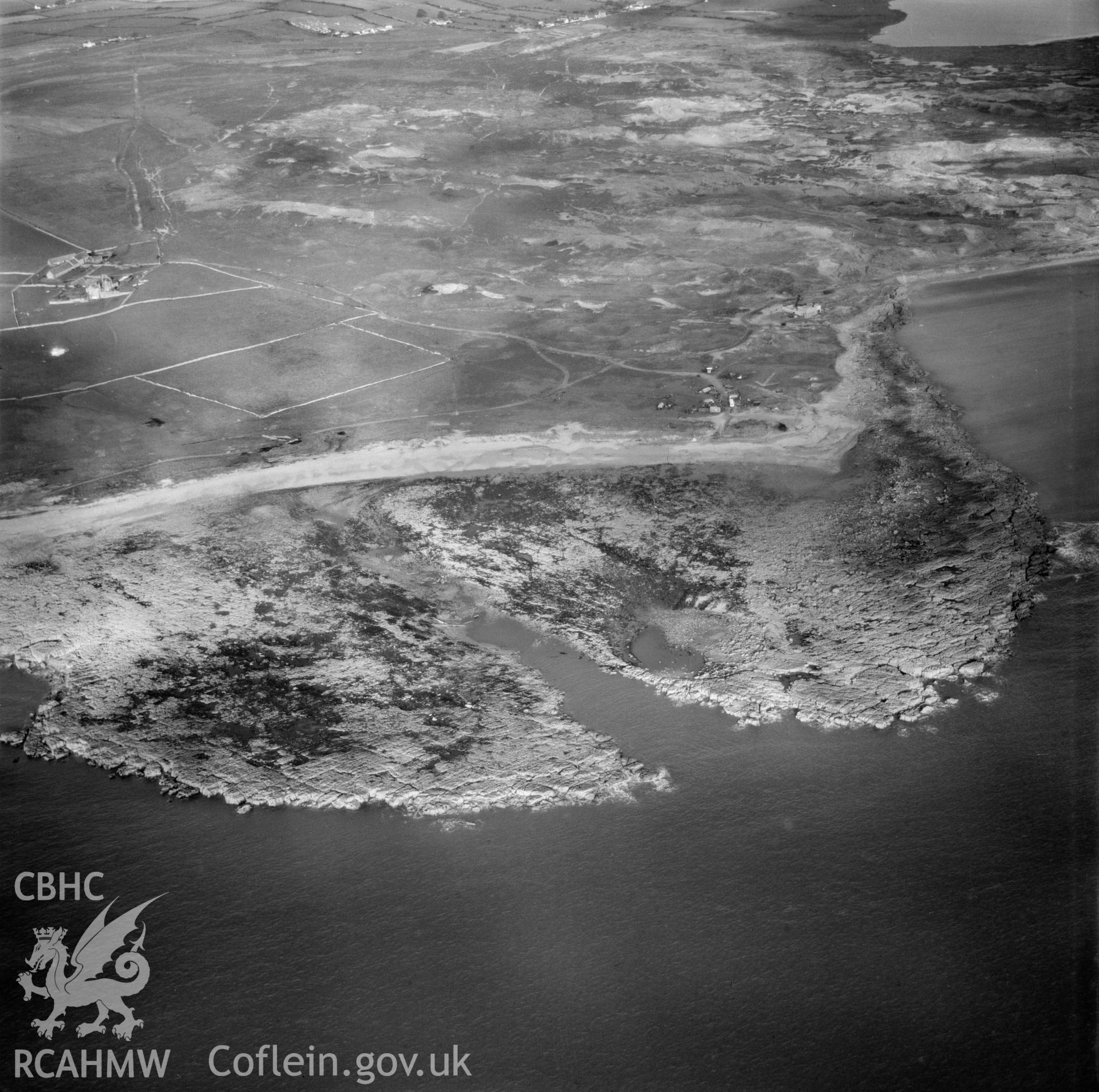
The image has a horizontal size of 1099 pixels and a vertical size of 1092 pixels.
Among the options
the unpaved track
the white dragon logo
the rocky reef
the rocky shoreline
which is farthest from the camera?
the unpaved track

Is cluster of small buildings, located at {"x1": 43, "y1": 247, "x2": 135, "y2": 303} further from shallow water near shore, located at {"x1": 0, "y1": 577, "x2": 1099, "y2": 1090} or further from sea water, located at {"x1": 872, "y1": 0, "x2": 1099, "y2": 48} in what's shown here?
sea water, located at {"x1": 872, "y1": 0, "x2": 1099, "y2": 48}

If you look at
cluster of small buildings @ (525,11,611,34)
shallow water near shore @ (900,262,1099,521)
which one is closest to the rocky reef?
shallow water near shore @ (900,262,1099,521)

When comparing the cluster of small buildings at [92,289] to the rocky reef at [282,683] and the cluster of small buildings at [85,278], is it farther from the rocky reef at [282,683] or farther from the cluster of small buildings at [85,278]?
the rocky reef at [282,683]

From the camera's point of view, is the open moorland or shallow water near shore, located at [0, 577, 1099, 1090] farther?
the open moorland

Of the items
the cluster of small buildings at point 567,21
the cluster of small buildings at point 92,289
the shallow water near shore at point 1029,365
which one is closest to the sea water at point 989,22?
the cluster of small buildings at point 567,21

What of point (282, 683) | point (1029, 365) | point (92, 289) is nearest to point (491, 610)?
point (282, 683)

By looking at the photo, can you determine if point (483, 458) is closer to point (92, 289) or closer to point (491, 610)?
point (491, 610)
